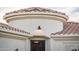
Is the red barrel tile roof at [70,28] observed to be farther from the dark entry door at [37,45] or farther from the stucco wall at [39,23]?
the dark entry door at [37,45]

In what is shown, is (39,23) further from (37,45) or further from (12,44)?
(12,44)

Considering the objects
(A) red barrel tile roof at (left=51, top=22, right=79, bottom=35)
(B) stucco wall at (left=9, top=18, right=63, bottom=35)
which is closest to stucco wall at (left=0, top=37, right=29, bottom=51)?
(B) stucco wall at (left=9, top=18, right=63, bottom=35)

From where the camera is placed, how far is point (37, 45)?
2.20 metres

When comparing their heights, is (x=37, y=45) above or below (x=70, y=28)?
below

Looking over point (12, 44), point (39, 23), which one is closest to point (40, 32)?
point (39, 23)

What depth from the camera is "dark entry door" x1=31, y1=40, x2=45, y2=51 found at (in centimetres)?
218

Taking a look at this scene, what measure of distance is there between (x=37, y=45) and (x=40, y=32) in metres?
0.14

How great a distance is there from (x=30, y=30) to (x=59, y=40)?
0.30 metres

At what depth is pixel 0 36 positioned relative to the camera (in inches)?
80.8

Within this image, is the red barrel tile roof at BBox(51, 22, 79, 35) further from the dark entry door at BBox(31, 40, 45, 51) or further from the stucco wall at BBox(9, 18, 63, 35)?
the dark entry door at BBox(31, 40, 45, 51)
